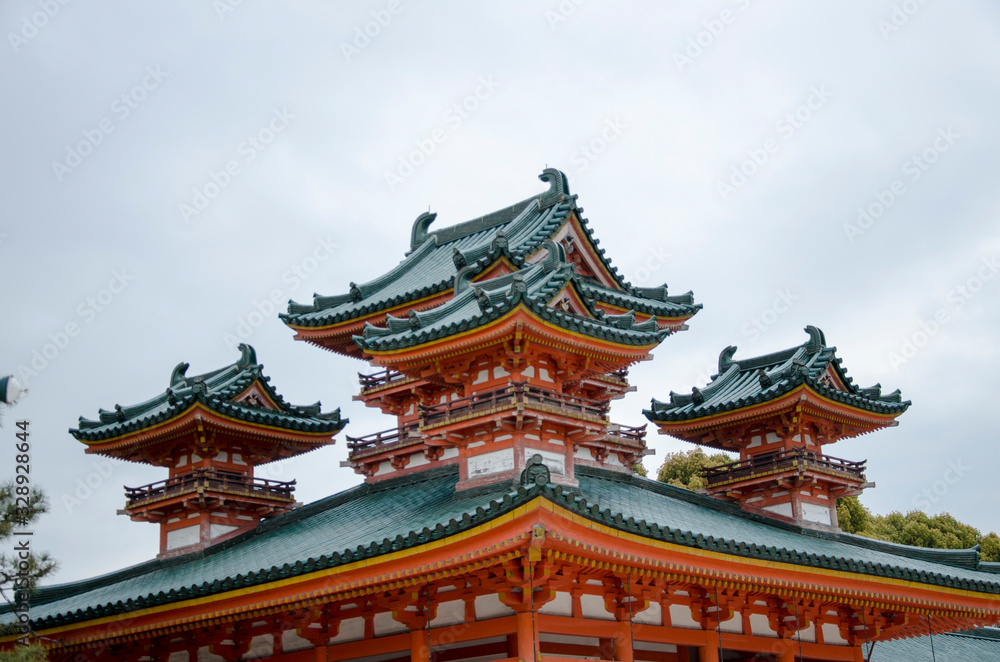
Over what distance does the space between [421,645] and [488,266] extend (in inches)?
352

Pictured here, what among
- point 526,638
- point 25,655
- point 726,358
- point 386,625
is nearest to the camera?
point 25,655

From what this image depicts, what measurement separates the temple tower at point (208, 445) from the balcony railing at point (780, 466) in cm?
985

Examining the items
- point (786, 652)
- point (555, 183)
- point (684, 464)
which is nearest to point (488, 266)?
point (555, 183)

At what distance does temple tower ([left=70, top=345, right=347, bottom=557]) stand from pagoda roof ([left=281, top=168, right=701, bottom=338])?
2.45 metres

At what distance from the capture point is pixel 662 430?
25.6 metres

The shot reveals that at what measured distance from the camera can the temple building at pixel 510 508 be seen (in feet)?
53.5

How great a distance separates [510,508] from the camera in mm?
14156

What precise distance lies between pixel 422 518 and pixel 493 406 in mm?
2449

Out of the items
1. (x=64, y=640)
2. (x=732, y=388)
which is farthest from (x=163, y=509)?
(x=732, y=388)

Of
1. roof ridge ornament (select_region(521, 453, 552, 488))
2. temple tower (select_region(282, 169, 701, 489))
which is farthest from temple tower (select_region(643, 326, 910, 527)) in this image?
roof ridge ornament (select_region(521, 453, 552, 488))

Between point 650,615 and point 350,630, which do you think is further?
point 350,630

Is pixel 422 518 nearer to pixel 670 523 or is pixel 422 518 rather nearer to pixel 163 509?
pixel 670 523

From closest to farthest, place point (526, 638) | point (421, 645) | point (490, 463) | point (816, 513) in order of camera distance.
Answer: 1. point (526, 638)
2. point (421, 645)
3. point (490, 463)
4. point (816, 513)

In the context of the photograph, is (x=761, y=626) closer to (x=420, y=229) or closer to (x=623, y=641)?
(x=623, y=641)
